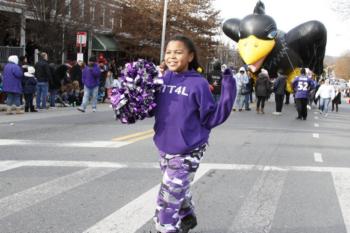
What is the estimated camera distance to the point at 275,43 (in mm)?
26984

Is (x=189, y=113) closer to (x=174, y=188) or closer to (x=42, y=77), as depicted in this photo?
(x=174, y=188)

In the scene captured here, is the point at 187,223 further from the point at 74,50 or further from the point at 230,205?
the point at 74,50

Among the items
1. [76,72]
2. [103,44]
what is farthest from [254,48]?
[103,44]

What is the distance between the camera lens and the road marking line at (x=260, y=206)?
4.84 m

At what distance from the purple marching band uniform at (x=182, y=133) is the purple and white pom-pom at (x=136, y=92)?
14 cm

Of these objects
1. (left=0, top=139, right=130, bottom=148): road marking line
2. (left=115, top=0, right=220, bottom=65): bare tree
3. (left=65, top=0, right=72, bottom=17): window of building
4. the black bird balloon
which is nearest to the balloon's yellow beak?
the black bird balloon

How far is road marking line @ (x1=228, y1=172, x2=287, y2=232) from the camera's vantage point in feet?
15.9

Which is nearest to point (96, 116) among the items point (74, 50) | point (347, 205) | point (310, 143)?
point (310, 143)

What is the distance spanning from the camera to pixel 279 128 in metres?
14.7

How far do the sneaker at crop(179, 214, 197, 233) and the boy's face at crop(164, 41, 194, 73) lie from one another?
125 centimetres

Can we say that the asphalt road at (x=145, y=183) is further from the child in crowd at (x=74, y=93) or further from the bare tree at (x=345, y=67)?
the bare tree at (x=345, y=67)

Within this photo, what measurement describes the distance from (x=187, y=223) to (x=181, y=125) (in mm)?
945

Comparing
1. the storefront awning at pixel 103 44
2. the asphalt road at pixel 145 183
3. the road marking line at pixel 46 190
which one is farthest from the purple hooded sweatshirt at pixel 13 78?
the storefront awning at pixel 103 44

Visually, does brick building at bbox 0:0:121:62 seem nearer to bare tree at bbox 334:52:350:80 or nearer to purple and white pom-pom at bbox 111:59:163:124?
purple and white pom-pom at bbox 111:59:163:124
